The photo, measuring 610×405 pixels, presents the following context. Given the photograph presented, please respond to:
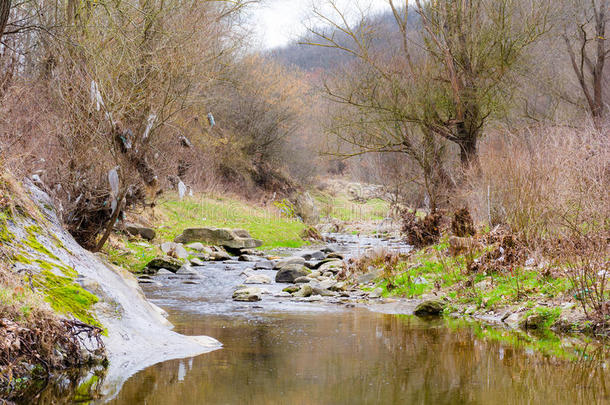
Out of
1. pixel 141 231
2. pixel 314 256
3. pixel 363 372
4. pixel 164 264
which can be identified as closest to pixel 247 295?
pixel 164 264

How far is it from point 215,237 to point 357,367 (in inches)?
572

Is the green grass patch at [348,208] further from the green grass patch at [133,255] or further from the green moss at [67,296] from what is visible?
the green moss at [67,296]

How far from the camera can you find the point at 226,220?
24906 mm

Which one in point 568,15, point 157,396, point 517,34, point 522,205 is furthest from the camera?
point 568,15

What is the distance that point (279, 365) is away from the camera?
5.99 meters

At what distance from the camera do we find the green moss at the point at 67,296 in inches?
224

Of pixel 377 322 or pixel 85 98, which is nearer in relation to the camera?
pixel 377 322

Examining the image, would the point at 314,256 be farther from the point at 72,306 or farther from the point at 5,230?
the point at 72,306

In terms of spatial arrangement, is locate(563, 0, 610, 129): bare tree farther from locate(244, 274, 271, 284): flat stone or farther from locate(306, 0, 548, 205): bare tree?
locate(244, 274, 271, 284): flat stone

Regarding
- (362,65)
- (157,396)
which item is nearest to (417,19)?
(362,65)

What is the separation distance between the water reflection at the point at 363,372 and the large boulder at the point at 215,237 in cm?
1186

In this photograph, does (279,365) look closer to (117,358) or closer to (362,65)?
(117,358)

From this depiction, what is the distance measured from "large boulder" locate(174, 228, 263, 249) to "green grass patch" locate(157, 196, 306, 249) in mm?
531

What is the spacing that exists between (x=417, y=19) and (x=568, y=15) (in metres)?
7.91
